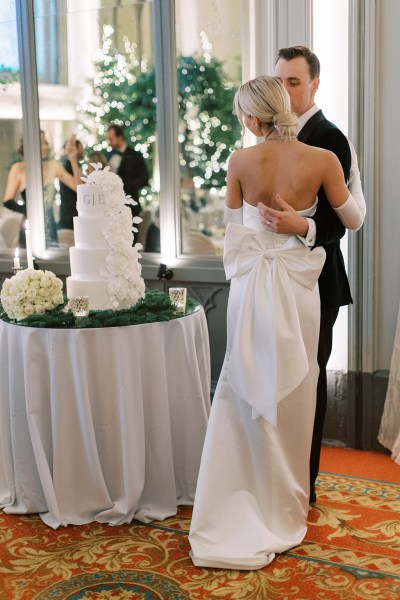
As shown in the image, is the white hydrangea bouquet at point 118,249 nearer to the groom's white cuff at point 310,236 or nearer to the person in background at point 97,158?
the groom's white cuff at point 310,236

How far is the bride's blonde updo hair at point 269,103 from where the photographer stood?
11.0ft

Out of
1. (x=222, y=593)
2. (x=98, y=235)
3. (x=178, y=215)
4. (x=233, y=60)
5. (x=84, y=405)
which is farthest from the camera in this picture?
(x=178, y=215)

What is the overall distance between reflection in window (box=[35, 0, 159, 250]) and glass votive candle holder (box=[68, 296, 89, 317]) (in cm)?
200

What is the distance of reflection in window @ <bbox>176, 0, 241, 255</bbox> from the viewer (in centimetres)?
531

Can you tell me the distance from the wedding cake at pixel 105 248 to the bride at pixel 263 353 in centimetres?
69

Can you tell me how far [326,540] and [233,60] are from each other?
10.2ft

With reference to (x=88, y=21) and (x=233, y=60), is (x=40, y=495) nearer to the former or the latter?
(x=233, y=60)

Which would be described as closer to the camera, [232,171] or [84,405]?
[232,171]

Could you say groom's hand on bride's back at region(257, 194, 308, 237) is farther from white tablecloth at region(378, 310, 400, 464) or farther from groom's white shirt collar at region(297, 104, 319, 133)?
white tablecloth at region(378, 310, 400, 464)

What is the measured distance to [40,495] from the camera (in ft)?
13.1

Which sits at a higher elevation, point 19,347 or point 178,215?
point 178,215

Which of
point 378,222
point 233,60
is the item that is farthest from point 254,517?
point 233,60

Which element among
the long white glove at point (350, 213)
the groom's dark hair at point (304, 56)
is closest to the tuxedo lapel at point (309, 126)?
the groom's dark hair at point (304, 56)

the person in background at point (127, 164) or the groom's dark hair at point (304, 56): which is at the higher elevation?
the groom's dark hair at point (304, 56)
